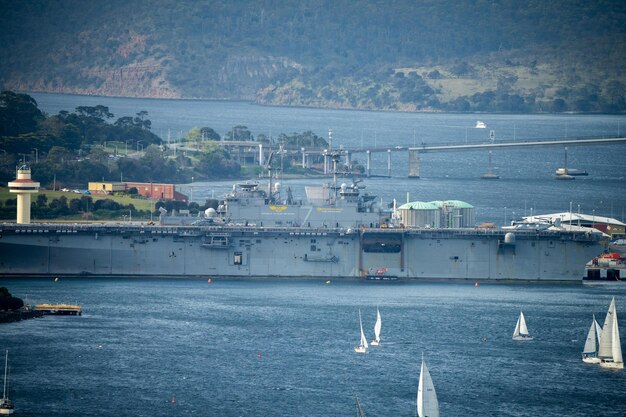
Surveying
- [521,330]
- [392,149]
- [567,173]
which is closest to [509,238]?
[521,330]

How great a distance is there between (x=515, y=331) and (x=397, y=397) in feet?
37.9

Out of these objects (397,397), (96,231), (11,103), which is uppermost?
(11,103)

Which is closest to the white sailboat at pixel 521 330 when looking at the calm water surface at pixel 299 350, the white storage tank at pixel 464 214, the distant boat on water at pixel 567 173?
the calm water surface at pixel 299 350

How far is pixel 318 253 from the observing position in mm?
81000

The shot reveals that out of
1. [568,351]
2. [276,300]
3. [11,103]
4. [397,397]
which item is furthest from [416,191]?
[397,397]

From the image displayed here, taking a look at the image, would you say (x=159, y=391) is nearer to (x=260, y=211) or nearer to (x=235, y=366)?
(x=235, y=366)

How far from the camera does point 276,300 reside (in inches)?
2936

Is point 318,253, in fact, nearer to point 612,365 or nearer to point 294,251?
point 294,251

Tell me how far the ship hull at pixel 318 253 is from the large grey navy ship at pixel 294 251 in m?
0.05

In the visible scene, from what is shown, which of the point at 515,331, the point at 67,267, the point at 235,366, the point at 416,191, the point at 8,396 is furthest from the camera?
the point at 416,191

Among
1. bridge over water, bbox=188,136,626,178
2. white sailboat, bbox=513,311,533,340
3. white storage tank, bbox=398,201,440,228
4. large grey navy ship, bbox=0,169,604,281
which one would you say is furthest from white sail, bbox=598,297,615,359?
bridge over water, bbox=188,136,626,178

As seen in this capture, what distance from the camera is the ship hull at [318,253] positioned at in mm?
80688

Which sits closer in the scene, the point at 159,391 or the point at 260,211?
the point at 159,391

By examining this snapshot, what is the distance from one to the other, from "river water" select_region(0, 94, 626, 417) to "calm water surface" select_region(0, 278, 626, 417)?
0.27 feet
